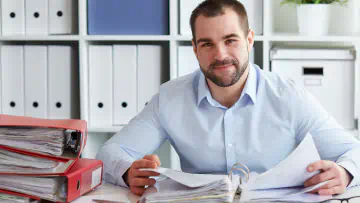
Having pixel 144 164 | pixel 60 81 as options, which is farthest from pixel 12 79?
pixel 144 164

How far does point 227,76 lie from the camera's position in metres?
1.44

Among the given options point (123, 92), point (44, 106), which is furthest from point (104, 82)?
point (44, 106)

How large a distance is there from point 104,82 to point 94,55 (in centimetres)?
14

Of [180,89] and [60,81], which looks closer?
[180,89]

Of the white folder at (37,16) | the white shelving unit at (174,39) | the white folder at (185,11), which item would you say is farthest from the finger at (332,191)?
the white folder at (37,16)

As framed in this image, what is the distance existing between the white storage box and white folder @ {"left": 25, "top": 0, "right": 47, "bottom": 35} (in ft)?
3.60

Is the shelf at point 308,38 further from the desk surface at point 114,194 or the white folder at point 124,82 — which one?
the desk surface at point 114,194

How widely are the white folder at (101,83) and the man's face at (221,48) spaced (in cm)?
95

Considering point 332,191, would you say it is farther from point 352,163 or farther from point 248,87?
point 248,87

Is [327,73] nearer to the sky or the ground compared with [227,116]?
nearer to the sky

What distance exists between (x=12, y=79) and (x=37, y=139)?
1.46m

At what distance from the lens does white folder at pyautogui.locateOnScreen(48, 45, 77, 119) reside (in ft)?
7.79

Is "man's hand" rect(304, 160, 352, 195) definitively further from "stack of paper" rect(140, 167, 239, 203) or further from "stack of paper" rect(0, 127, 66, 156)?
"stack of paper" rect(0, 127, 66, 156)

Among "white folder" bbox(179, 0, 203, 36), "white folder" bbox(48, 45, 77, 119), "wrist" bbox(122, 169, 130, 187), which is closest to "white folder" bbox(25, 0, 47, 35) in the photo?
"white folder" bbox(48, 45, 77, 119)
